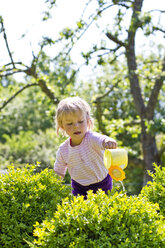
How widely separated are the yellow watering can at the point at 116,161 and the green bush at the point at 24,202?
45 centimetres

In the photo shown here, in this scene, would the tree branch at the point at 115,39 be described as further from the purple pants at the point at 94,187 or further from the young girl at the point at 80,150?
the purple pants at the point at 94,187

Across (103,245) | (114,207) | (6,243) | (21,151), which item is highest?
(114,207)

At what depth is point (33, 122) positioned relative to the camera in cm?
2172

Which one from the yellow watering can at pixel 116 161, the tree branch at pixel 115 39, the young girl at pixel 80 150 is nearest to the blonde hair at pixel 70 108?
the young girl at pixel 80 150

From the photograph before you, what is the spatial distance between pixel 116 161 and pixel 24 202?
2.72 feet

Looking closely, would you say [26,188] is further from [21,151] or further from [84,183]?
[21,151]

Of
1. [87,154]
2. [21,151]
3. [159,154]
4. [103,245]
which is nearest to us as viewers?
[103,245]

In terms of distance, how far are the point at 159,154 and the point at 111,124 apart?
1460mm

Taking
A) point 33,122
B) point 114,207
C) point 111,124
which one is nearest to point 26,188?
point 114,207

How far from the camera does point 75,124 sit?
3066 millimetres

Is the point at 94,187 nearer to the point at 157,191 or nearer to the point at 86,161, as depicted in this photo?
the point at 86,161

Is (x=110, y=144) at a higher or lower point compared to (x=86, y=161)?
higher

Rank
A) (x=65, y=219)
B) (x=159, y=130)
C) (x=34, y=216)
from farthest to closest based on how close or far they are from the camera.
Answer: (x=159, y=130), (x=34, y=216), (x=65, y=219)

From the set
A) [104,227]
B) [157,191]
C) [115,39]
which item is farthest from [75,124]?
[115,39]
